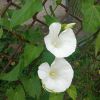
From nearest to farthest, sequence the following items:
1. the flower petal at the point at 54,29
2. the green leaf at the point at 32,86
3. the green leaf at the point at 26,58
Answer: the flower petal at the point at 54,29, the green leaf at the point at 26,58, the green leaf at the point at 32,86

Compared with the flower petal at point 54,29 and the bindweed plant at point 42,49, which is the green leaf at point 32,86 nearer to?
the bindweed plant at point 42,49

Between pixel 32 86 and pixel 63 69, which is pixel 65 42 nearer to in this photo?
pixel 63 69

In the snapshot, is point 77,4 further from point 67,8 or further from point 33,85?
point 33,85

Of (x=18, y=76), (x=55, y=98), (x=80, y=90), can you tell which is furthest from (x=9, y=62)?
(x=80, y=90)

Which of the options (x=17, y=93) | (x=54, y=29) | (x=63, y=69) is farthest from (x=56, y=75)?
(x=17, y=93)

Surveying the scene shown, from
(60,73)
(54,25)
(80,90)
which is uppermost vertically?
(54,25)

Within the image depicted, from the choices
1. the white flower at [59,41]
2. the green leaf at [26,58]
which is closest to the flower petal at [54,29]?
the white flower at [59,41]
